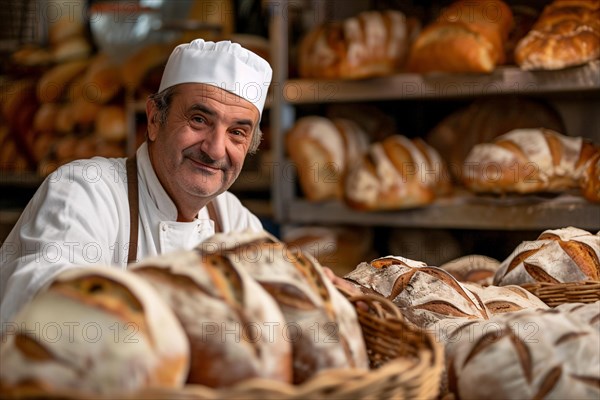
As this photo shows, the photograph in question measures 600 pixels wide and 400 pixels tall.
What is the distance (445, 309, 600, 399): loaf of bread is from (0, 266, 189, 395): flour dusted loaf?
410 millimetres

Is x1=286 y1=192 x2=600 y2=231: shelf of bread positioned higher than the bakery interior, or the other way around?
the bakery interior

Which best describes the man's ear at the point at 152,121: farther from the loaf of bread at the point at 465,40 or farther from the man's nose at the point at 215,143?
the loaf of bread at the point at 465,40

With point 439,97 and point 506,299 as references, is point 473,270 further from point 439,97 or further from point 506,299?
point 439,97

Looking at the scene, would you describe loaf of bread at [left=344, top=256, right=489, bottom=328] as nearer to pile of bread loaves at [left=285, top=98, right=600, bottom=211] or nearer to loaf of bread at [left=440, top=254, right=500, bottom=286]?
loaf of bread at [left=440, top=254, right=500, bottom=286]

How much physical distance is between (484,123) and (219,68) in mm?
1839

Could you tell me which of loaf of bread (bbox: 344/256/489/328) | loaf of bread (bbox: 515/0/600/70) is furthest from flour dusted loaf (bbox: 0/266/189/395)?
loaf of bread (bbox: 515/0/600/70)

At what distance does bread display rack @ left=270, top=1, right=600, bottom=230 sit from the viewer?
2809mm

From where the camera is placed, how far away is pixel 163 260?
93cm

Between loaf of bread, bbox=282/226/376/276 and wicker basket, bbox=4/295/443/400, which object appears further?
loaf of bread, bbox=282/226/376/276

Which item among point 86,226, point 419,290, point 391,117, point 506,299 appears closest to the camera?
point 419,290

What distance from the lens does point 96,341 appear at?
0.76 metres

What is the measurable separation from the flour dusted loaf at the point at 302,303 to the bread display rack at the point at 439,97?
6.49ft

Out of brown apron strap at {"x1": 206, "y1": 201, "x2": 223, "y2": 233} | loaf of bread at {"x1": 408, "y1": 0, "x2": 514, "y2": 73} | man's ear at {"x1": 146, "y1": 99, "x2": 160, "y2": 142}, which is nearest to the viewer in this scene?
man's ear at {"x1": 146, "y1": 99, "x2": 160, "y2": 142}

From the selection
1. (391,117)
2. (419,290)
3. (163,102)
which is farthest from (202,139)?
(391,117)
